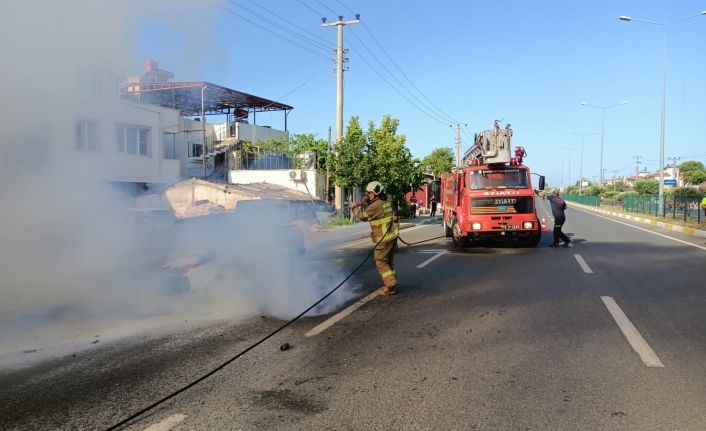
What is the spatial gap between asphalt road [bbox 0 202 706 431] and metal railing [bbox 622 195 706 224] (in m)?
19.8

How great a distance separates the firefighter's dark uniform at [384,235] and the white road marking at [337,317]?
30cm

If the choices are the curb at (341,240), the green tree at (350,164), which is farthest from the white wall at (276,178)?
the curb at (341,240)

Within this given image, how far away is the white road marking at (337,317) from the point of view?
5068 millimetres

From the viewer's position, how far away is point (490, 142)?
12977 mm

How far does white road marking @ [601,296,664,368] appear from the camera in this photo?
4117 millimetres

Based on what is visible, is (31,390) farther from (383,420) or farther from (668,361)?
(668,361)

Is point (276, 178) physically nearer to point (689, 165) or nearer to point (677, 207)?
point (677, 207)

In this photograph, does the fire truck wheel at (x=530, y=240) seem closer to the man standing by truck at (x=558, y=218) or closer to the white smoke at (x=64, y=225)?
the man standing by truck at (x=558, y=218)

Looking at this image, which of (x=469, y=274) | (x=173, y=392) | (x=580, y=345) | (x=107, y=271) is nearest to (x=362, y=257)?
(x=469, y=274)

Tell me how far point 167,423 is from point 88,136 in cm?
399

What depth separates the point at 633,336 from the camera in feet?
15.7

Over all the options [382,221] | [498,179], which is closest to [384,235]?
[382,221]

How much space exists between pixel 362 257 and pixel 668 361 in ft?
24.2

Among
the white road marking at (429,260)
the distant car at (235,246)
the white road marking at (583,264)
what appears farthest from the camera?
the white road marking at (429,260)
